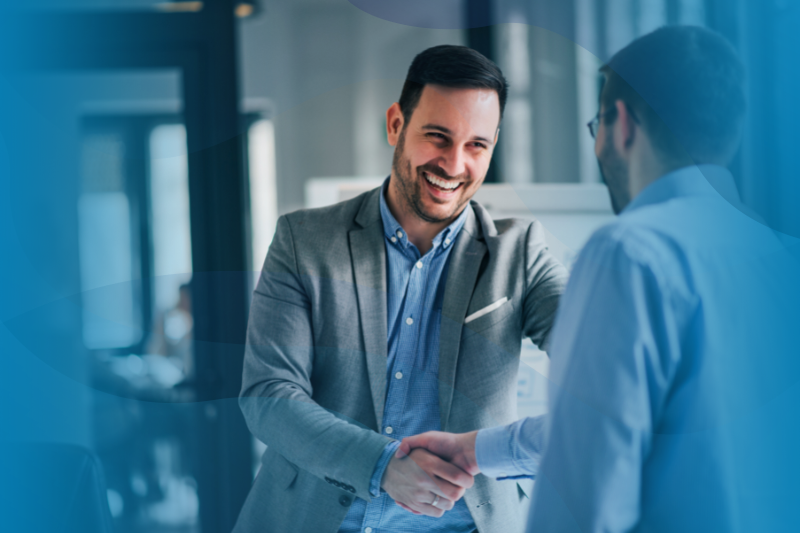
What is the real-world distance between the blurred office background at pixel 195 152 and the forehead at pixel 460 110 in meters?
0.03

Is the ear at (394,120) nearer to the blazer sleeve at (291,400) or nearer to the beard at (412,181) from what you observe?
the beard at (412,181)

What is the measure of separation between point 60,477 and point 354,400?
0.88 ft

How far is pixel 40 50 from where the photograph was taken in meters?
0.41

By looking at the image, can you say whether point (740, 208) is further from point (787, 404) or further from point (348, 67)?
point (348, 67)

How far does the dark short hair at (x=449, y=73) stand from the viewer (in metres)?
0.42

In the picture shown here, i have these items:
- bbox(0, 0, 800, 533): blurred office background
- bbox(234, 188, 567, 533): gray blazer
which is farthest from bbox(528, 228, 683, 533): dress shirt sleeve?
bbox(234, 188, 567, 533): gray blazer

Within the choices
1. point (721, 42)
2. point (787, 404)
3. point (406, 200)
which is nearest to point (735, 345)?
point (787, 404)

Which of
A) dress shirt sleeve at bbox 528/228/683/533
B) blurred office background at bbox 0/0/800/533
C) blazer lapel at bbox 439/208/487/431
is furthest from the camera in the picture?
blazer lapel at bbox 439/208/487/431

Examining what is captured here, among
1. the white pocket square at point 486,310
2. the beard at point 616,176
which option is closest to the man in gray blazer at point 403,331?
the white pocket square at point 486,310

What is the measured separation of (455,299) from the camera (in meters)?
0.51

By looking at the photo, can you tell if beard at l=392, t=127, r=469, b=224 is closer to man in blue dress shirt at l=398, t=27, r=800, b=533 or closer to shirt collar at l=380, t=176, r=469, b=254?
shirt collar at l=380, t=176, r=469, b=254

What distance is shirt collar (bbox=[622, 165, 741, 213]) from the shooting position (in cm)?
28

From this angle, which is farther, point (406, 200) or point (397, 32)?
point (406, 200)

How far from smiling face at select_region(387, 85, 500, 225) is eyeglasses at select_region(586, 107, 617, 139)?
94 millimetres
